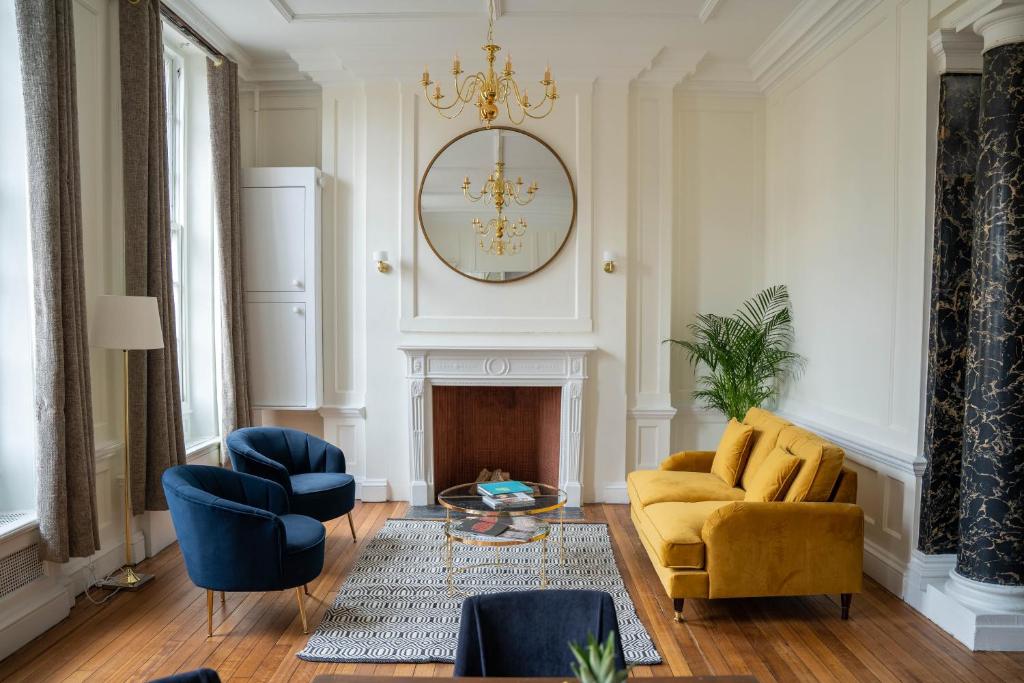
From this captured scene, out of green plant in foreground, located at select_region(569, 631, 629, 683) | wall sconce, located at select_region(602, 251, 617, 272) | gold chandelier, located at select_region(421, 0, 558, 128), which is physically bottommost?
green plant in foreground, located at select_region(569, 631, 629, 683)

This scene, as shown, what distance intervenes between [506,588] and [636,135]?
3806 millimetres

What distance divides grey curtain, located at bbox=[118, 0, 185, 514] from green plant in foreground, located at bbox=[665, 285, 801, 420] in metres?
3.79

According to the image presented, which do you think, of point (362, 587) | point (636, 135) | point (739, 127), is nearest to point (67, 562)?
point (362, 587)

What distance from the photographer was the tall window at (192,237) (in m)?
5.27

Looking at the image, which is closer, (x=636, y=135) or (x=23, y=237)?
(x=23, y=237)

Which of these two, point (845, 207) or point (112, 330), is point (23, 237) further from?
point (845, 207)

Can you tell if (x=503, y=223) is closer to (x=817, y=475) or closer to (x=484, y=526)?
(x=484, y=526)

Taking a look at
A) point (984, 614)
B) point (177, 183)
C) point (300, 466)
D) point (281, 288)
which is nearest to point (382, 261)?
point (281, 288)

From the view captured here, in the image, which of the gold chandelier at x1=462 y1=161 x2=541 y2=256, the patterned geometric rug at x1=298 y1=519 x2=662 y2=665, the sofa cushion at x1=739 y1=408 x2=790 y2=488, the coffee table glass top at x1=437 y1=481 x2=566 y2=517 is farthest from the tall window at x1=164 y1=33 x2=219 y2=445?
the sofa cushion at x1=739 y1=408 x2=790 y2=488

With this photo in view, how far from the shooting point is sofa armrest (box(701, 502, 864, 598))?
3518 millimetres

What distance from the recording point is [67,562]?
3537 millimetres

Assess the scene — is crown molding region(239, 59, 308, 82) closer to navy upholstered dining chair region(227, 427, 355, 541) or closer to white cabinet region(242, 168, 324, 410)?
white cabinet region(242, 168, 324, 410)

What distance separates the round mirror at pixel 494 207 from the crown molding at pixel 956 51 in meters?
2.71

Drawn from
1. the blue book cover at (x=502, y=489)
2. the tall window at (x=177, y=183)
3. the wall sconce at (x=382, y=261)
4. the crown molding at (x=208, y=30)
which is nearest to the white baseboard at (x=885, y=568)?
the blue book cover at (x=502, y=489)
